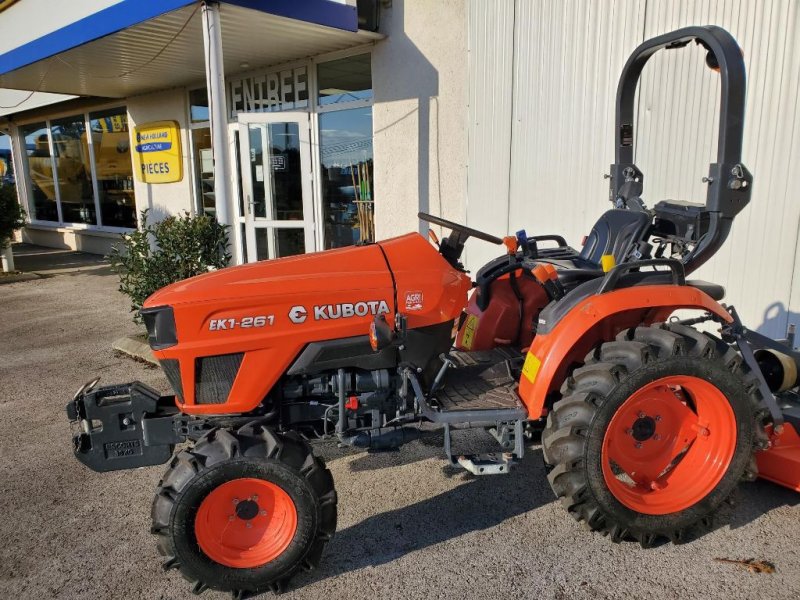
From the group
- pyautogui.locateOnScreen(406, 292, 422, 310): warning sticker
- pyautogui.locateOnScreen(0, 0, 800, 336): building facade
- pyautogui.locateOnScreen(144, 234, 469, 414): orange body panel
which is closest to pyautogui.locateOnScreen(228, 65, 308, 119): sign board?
pyautogui.locateOnScreen(0, 0, 800, 336): building facade

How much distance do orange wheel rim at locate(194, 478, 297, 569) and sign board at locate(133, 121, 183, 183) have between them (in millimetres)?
8817

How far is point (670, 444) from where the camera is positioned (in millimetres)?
2850

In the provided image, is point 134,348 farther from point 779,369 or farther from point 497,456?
point 779,369

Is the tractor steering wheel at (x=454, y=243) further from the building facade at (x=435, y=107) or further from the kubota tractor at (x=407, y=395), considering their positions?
the building facade at (x=435, y=107)

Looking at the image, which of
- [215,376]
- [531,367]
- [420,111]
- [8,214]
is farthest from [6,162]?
[531,367]

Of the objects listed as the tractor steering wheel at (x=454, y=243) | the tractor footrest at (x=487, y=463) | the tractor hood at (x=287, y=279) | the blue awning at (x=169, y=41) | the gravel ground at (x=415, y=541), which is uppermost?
the blue awning at (x=169, y=41)

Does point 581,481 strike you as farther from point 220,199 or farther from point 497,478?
point 220,199

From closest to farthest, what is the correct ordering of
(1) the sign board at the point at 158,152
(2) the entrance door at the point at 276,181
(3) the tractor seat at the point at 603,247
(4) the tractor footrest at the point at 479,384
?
1. (4) the tractor footrest at the point at 479,384
2. (3) the tractor seat at the point at 603,247
3. (2) the entrance door at the point at 276,181
4. (1) the sign board at the point at 158,152

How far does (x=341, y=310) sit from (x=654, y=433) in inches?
60.1

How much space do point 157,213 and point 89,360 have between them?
5.85m

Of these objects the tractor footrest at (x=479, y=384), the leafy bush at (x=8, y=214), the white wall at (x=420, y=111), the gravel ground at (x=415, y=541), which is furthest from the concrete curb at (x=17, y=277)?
the tractor footrest at (x=479, y=384)

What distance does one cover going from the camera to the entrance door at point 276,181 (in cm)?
807

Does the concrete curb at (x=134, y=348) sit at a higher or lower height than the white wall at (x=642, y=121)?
lower

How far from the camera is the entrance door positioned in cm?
807
